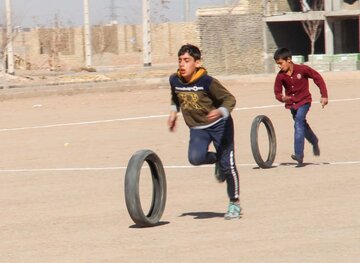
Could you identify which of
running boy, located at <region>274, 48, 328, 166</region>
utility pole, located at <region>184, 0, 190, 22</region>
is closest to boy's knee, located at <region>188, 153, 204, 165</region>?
running boy, located at <region>274, 48, 328, 166</region>

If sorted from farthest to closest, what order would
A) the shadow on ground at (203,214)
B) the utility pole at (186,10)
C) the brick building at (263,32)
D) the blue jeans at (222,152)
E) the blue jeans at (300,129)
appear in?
the utility pole at (186,10), the brick building at (263,32), the blue jeans at (300,129), the shadow on ground at (203,214), the blue jeans at (222,152)

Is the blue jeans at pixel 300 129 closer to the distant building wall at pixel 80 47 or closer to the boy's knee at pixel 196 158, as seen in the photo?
the boy's knee at pixel 196 158

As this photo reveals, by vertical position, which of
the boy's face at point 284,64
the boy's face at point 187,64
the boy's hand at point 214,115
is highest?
the boy's face at point 187,64

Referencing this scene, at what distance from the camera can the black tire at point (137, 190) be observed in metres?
9.82

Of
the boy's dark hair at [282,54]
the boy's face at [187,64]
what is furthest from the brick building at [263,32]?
the boy's face at [187,64]

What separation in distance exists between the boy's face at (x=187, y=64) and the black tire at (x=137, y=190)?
0.81 m

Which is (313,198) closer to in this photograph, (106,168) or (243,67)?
(106,168)

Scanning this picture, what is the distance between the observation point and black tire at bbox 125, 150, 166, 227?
9.82m

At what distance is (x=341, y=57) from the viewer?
44125 mm

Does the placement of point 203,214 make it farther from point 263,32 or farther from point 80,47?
point 80,47

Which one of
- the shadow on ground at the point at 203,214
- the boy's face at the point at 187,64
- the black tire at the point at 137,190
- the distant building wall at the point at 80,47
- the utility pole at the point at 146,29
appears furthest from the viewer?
the distant building wall at the point at 80,47

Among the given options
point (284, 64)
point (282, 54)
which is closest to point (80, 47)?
point (284, 64)

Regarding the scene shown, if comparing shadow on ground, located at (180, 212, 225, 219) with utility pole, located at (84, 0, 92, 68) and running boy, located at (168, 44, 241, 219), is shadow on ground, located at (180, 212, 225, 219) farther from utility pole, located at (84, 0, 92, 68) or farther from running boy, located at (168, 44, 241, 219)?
utility pole, located at (84, 0, 92, 68)

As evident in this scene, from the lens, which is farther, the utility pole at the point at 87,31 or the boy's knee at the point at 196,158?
the utility pole at the point at 87,31
